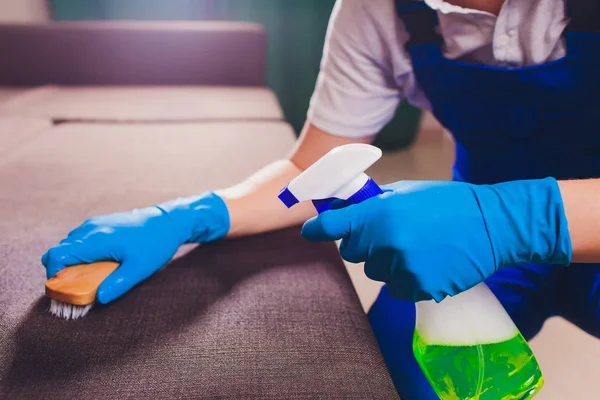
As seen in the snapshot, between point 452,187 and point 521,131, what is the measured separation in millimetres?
270

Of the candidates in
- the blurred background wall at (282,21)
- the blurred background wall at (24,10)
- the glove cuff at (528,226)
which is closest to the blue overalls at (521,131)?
the glove cuff at (528,226)

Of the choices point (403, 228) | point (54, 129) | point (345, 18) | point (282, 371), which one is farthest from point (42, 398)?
point (54, 129)

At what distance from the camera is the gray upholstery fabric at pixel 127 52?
202cm

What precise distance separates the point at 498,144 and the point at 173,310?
0.56m

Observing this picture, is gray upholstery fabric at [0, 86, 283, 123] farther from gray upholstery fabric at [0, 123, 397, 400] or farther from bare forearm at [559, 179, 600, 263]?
bare forearm at [559, 179, 600, 263]

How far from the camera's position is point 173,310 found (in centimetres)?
56

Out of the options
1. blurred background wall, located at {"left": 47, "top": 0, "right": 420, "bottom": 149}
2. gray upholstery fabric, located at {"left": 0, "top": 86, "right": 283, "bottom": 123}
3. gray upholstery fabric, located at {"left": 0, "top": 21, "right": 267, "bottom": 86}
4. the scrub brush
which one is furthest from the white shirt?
blurred background wall, located at {"left": 47, "top": 0, "right": 420, "bottom": 149}

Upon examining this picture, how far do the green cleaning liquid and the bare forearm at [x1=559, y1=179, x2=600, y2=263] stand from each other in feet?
0.40

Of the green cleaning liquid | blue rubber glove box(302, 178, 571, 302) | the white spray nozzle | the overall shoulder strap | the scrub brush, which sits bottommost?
the green cleaning liquid

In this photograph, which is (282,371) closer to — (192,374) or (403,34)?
(192,374)

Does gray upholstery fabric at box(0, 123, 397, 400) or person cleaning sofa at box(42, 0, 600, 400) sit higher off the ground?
person cleaning sofa at box(42, 0, 600, 400)

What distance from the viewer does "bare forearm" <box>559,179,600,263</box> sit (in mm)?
506

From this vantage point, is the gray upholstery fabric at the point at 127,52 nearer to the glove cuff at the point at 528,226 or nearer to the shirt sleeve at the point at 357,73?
the shirt sleeve at the point at 357,73

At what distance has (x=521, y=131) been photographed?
2.35 ft
